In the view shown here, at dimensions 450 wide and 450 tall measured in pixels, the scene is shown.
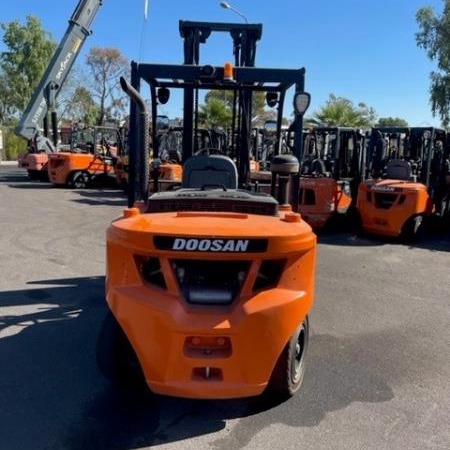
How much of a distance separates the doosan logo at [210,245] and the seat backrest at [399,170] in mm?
9290

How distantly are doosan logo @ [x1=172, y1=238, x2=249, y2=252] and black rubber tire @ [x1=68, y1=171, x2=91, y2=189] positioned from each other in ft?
61.8

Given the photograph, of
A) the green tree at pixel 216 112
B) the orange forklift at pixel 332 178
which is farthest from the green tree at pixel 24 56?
the orange forklift at pixel 332 178

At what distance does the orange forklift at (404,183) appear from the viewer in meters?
10.9

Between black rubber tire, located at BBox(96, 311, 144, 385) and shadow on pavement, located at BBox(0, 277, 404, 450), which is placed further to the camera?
black rubber tire, located at BBox(96, 311, 144, 385)

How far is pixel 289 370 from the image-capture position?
3727 mm

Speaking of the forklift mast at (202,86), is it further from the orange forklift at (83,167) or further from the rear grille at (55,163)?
the rear grille at (55,163)

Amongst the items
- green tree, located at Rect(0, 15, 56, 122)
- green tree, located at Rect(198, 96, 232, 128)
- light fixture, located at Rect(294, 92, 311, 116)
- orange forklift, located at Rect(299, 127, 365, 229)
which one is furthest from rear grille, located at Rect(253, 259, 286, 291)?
green tree, located at Rect(0, 15, 56, 122)

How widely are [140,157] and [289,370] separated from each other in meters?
2.20

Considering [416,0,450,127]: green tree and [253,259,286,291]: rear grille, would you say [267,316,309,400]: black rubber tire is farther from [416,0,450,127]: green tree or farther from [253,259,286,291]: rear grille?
[416,0,450,127]: green tree

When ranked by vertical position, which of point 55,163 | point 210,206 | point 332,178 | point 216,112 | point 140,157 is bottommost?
point 55,163

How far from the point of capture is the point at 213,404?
3852 mm

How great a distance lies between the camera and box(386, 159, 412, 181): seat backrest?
11656 mm

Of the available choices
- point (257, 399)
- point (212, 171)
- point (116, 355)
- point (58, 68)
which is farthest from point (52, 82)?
point (257, 399)

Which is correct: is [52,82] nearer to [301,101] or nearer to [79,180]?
[79,180]
